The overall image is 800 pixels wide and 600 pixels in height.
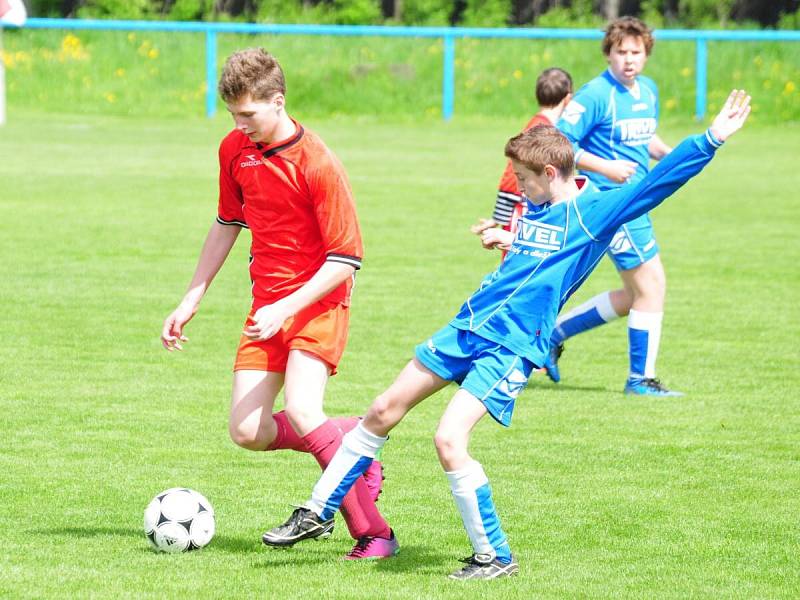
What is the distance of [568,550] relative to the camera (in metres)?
5.22

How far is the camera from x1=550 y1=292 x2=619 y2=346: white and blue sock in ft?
28.1

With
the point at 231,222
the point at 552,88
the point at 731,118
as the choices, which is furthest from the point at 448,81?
the point at 731,118

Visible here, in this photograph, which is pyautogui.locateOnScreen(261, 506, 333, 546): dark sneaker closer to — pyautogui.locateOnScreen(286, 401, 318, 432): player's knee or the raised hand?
pyautogui.locateOnScreen(286, 401, 318, 432): player's knee

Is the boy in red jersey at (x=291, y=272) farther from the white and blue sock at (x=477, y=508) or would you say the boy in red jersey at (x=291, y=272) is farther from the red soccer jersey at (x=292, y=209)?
the white and blue sock at (x=477, y=508)

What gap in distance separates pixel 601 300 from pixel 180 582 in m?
4.38

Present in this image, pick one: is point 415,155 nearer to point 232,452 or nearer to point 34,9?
point 232,452

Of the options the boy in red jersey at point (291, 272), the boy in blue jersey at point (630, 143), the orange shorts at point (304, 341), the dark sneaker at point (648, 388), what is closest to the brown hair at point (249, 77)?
the boy in red jersey at point (291, 272)

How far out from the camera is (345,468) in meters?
4.91

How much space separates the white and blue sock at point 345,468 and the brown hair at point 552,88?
14.5 feet

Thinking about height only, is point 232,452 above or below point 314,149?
below

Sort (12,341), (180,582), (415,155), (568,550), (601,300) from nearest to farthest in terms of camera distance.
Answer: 1. (180,582)
2. (568,550)
3. (601,300)
4. (12,341)
5. (415,155)

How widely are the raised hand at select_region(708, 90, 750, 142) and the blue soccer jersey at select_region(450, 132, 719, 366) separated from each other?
0.06 m

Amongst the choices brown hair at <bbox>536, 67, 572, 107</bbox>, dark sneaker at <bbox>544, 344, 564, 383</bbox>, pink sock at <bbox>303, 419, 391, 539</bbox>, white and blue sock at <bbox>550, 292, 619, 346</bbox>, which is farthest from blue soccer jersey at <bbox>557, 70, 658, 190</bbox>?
pink sock at <bbox>303, 419, 391, 539</bbox>

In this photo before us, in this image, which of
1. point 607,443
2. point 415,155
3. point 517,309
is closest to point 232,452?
point 607,443
